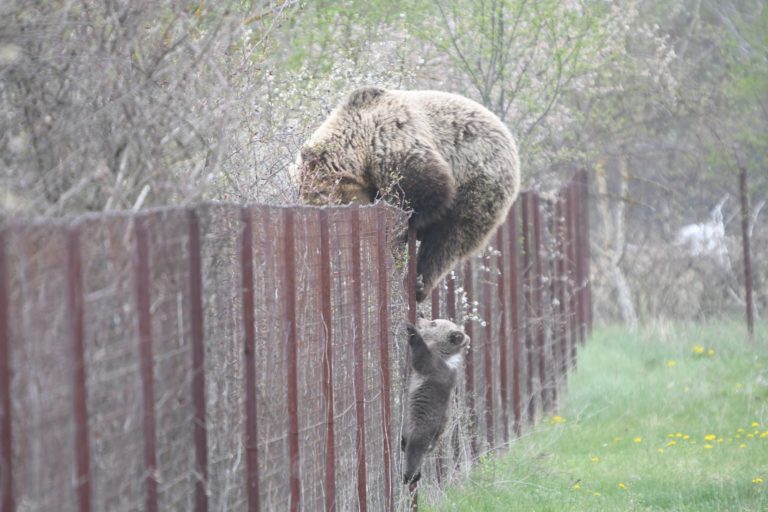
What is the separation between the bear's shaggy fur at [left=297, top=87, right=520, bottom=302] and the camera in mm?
6953

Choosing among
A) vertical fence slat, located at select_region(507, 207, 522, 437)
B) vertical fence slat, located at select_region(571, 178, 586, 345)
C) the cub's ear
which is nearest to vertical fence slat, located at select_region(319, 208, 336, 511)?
the cub's ear

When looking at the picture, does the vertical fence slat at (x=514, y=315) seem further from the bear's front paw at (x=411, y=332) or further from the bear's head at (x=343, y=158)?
the bear's front paw at (x=411, y=332)

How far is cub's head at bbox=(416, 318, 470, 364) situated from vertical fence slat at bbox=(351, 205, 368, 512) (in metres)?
1.79

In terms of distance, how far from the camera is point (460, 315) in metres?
8.67

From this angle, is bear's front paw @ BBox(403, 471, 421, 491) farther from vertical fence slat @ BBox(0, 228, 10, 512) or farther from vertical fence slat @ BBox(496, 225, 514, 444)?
vertical fence slat @ BBox(0, 228, 10, 512)

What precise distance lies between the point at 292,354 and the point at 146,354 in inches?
52.5

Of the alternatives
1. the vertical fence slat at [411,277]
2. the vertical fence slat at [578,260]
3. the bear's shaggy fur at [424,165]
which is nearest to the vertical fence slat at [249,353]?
the bear's shaggy fur at [424,165]

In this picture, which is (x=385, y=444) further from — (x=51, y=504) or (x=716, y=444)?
(x=716, y=444)

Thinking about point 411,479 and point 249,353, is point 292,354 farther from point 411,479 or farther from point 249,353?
point 411,479

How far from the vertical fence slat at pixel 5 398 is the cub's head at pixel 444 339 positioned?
4.82 metres

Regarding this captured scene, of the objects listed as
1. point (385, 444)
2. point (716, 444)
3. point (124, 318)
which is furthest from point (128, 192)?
point (716, 444)

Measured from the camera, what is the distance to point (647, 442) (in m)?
9.75

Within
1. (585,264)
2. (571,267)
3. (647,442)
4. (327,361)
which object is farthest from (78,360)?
(585,264)

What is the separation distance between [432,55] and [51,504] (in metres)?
12.2
